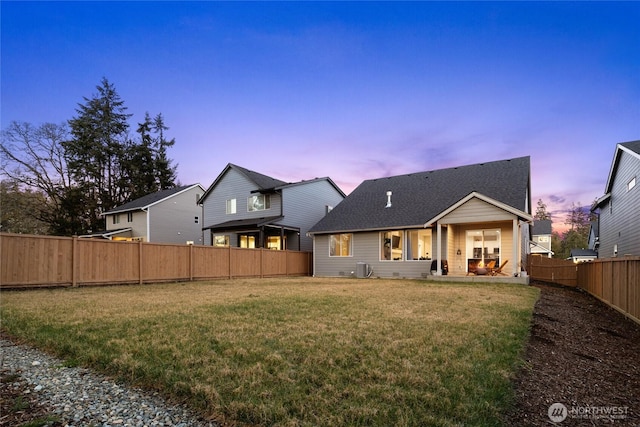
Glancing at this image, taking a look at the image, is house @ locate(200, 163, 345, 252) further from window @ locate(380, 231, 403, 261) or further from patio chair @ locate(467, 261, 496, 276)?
patio chair @ locate(467, 261, 496, 276)

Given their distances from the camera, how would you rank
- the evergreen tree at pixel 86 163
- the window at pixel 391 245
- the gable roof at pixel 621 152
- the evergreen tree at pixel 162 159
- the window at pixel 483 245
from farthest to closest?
the evergreen tree at pixel 162 159 → the evergreen tree at pixel 86 163 → the window at pixel 391 245 → the window at pixel 483 245 → the gable roof at pixel 621 152

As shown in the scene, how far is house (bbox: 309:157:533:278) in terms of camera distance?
50.2 feet

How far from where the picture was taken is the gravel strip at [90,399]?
2.45 metres

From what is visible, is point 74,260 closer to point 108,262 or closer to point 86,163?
point 108,262

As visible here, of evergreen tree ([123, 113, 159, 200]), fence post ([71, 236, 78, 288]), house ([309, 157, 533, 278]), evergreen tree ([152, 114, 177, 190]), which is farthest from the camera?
evergreen tree ([152, 114, 177, 190])

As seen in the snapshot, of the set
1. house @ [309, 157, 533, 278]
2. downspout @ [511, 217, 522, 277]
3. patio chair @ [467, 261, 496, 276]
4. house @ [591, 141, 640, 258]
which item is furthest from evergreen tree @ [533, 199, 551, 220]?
downspout @ [511, 217, 522, 277]

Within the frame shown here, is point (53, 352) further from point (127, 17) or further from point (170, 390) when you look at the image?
point (127, 17)

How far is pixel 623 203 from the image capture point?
1509 centimetres

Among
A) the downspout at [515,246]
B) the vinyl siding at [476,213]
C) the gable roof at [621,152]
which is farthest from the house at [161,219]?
the gable roof at [621,152]

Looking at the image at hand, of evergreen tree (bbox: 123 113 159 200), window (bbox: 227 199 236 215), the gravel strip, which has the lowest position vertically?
the gravel strip

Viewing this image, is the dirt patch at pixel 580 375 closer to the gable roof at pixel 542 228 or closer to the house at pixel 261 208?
the house at pixel 261 208

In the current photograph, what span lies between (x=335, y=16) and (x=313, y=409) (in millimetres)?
14973

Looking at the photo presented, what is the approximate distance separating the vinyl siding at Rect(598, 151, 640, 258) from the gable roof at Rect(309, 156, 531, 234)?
3639mm

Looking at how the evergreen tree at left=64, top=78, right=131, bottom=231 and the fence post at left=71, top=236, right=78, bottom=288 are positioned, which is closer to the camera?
the fence post at left=71, top=236, right=78, bottom=288
